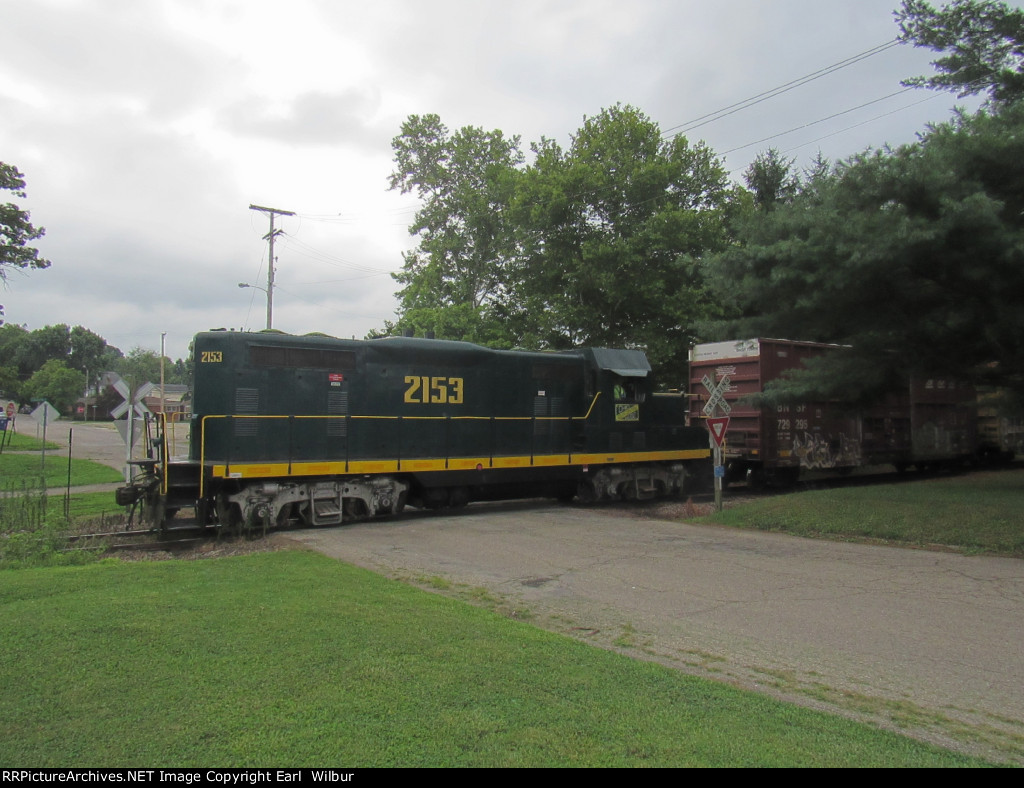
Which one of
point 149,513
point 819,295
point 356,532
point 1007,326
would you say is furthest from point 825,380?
point 149,513

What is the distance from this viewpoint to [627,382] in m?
17.2

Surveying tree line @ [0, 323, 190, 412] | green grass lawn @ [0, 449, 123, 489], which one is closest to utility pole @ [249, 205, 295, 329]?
green grass lawn @ [0, 449, 123, 489]

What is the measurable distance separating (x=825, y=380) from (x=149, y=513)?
1201 cm

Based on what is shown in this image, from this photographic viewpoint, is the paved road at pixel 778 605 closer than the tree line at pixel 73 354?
Yes

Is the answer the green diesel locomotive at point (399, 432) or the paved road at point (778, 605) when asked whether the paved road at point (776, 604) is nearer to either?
the paved road at point (778, 605)

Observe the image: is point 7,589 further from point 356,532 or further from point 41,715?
point 356,532

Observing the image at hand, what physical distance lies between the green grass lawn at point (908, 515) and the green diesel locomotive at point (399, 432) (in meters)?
3.71

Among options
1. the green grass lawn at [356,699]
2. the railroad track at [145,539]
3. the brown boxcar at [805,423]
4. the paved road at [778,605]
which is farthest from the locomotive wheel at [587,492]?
the green grass lawn at [356,699]

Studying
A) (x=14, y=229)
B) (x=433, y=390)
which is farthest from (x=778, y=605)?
(x=14, y=229)

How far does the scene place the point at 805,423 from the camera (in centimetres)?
1881

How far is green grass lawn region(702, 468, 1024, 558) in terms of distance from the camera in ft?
36.0

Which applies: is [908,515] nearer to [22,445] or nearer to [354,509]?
[354,509]

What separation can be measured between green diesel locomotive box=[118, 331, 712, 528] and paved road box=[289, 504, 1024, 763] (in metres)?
1.17

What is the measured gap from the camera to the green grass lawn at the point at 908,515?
36.0 feet
